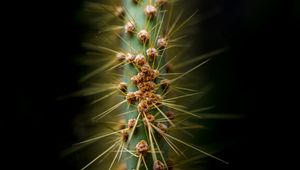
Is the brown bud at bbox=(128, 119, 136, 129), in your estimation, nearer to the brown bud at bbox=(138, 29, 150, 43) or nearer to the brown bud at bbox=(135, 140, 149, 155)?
the brown bud at bbox=(135, 140, 149, 155)

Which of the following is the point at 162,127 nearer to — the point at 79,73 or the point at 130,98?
the point at 130,98

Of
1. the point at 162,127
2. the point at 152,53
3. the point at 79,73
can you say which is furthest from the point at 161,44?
the point at 79,73

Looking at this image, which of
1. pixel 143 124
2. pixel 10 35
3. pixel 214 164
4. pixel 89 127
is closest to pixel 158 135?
pixel 143 124

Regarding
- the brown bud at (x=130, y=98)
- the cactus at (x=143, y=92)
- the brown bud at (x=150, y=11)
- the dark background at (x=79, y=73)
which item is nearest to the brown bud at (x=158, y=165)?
the cactus at (x=143, y=92)

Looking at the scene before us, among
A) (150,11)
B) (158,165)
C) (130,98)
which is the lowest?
(158,165)

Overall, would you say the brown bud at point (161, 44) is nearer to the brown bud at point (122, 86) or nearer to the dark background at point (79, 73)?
the brown bud at point (122, 86)

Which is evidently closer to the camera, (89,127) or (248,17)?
(89,127)

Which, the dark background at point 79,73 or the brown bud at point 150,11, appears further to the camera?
the dark background at point 79,73

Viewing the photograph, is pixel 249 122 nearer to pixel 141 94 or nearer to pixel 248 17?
pixel 248 17
